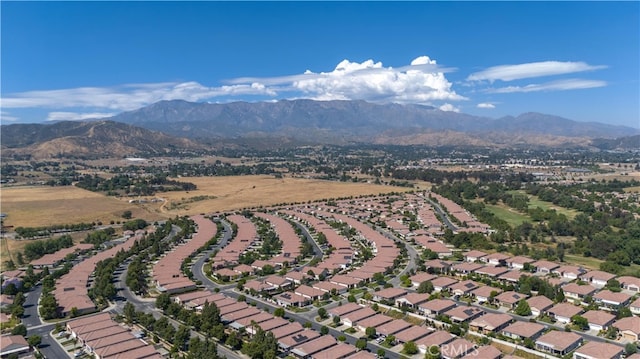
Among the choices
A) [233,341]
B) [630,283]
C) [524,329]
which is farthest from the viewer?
[630,283]

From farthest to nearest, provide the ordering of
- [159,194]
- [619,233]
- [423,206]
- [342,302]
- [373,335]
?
[159,194]
[423,206]
[619,233]
[342,302]
[373,335]

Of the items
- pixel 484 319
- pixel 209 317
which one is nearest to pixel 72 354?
pixel 209 317

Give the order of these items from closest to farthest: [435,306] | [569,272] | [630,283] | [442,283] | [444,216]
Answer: [435,306]
[630,283]
[442,283]
[569,272]
[444,216]

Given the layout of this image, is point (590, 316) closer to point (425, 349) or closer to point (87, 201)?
point (425, 349)

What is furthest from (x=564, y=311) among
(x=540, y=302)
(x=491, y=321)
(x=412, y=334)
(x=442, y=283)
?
(x=412, y=334)

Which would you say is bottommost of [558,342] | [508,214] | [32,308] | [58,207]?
[32,308]

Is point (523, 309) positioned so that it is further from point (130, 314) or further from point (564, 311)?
point (130, 314)
